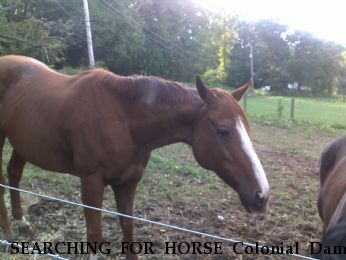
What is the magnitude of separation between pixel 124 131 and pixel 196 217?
6.84 feet

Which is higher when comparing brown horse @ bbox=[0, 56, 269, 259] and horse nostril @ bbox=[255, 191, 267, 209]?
brown horse @ bbox=[0, 56, 269, 259]

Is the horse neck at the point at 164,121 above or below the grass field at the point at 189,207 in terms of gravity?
above

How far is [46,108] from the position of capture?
144 inches

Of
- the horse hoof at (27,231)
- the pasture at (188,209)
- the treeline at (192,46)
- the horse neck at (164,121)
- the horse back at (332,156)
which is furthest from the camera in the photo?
the treeline at (192,46)

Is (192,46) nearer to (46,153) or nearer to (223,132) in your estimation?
(46,153)

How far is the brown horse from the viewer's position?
291 centimetres

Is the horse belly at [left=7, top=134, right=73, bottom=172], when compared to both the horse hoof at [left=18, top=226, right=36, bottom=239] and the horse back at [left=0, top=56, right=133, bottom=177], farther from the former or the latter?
the horse hoof at [left=18, top=226, right=36, bottom=239]

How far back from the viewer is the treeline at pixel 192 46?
36281 mm

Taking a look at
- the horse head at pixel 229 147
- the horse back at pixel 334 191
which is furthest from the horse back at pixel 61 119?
the horse back at pixel 334 191

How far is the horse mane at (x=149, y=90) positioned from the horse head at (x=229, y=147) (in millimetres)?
165

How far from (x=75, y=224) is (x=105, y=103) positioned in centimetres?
176

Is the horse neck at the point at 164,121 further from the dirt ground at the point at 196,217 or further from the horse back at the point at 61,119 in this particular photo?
the dirt ground at the point at 196,217

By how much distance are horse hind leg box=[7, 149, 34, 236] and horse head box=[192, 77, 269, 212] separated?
2.25 m

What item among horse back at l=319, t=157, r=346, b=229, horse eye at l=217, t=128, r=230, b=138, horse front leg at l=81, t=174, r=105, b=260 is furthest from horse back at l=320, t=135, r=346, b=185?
horse front leg at l=81, t=174, r=105, b=260
